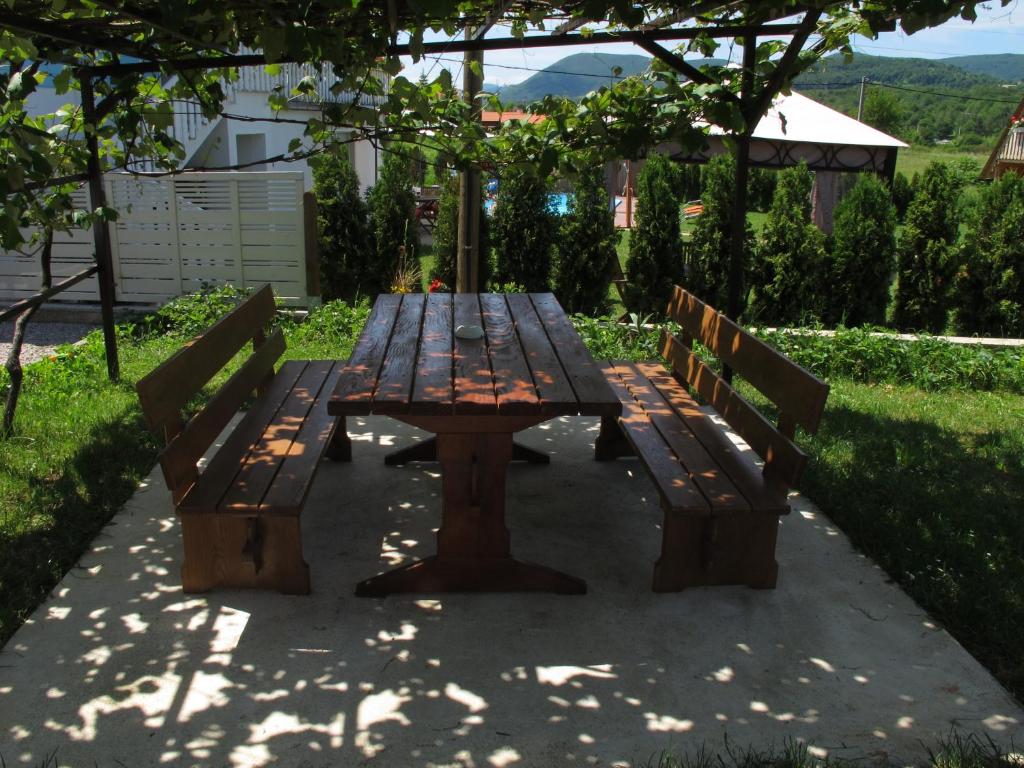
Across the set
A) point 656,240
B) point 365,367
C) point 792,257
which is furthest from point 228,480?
point 792,257

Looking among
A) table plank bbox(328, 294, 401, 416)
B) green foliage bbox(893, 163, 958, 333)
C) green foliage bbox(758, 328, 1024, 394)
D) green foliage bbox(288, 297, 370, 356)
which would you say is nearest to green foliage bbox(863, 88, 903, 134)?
green foliage bbox(893, 163, 958, 333)

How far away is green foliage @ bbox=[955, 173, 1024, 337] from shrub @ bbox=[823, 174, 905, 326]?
697 millimetres

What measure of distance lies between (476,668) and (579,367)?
1279mm

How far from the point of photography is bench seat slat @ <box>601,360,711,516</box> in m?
3.41

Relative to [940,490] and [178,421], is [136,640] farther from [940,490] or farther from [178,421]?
[940,490]

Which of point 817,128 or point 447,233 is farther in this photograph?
point 817,128

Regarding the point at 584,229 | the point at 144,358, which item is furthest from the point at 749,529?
the point at 584,229

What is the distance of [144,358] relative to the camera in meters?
6.84

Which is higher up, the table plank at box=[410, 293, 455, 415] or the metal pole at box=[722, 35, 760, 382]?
the metal pole at box=[722, 35, 760, 382]

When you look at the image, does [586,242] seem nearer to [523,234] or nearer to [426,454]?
[523,234]

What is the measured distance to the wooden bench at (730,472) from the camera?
3.42 meters

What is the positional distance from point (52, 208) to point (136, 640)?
2857 millimetres

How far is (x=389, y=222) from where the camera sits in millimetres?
9578

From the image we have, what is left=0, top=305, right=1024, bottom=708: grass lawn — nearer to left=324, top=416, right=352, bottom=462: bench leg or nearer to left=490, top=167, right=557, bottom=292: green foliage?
left=324, top=416, right=352, bottom=462: bench leg
